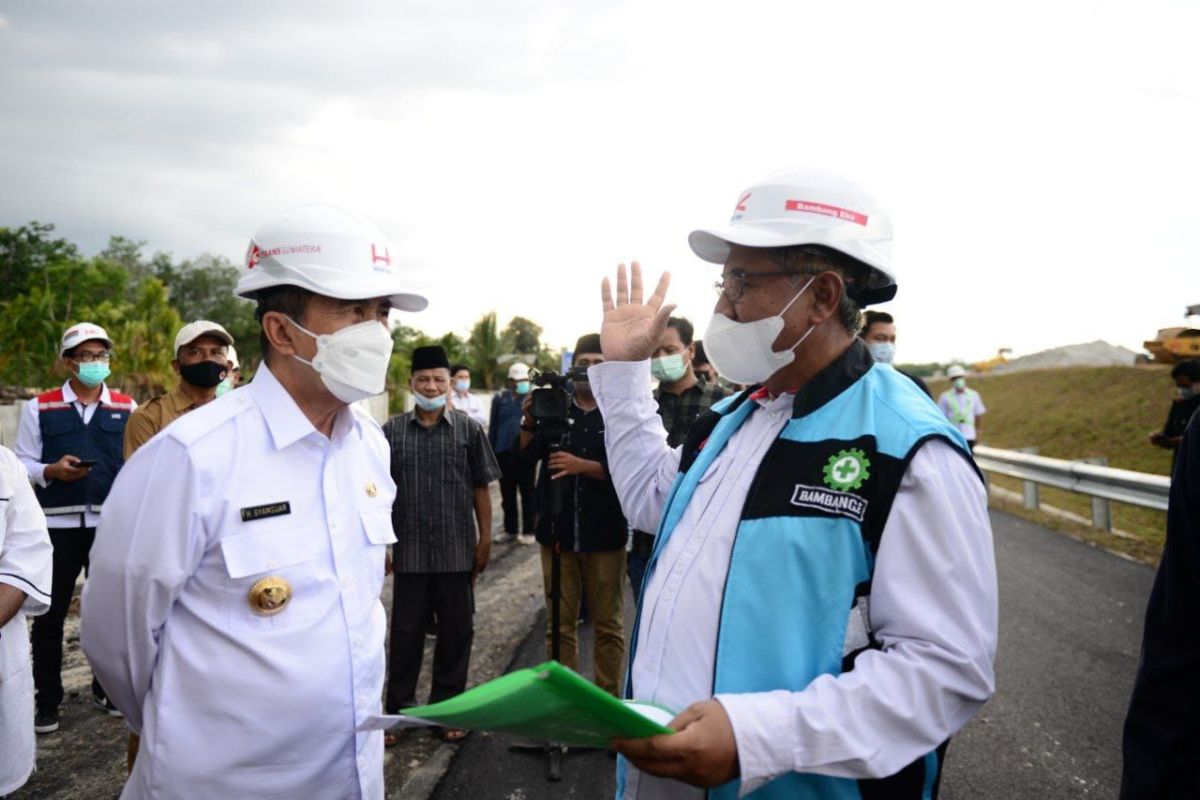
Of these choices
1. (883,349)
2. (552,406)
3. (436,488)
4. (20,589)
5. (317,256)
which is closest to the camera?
(317,256)

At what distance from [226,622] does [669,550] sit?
43.5 inches

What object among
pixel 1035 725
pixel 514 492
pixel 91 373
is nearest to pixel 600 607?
pixel 1035 725

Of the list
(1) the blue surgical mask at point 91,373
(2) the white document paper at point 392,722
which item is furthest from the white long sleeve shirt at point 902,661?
(1) the blue surgical mask at point 91,373

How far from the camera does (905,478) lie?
66.0 inches

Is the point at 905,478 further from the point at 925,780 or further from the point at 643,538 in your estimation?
the point at 643,538

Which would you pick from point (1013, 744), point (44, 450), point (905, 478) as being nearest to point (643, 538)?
point (1013, 744)

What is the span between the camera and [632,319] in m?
2.51

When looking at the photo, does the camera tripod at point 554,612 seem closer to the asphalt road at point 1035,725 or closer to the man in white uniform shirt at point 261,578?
the asphalt road at point 1035,725

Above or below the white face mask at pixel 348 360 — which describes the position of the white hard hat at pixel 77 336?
above

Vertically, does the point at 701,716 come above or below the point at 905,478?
below

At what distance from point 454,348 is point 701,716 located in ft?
106

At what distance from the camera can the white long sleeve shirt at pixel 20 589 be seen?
8.85ft

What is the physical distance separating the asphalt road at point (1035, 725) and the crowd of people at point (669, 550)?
6.65ft

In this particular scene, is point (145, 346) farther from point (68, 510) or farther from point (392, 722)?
point (392, 722)
